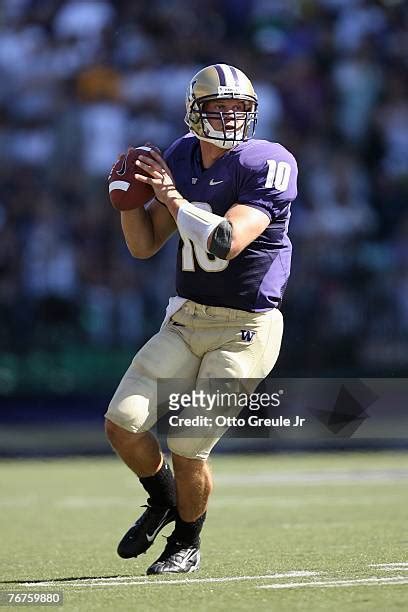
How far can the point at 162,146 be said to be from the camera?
45.8 ft

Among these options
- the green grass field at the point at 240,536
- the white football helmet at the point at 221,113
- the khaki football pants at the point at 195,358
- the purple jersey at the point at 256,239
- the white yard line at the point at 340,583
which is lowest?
the green grass field at the point at 240,536

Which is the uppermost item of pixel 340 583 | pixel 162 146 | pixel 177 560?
pixel 162 146

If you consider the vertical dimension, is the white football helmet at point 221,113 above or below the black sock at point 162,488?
above

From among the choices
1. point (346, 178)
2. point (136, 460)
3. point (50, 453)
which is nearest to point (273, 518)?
point (136, 460)

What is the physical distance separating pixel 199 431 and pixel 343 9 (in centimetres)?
1019

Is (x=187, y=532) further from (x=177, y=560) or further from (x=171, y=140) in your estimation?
(x=171, y=140)

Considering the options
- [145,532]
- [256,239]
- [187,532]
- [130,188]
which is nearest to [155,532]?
[145,532]

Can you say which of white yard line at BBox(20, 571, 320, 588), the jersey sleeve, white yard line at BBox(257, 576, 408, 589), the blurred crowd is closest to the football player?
the jersey sleeve

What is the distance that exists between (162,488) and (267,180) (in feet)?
4.73

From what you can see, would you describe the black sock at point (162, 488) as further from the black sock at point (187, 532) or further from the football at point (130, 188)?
the football at point (130, 188)

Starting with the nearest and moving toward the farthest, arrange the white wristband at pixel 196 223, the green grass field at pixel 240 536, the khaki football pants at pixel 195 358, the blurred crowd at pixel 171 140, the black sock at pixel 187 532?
the green grass field at pixel 240 536 → the white wristband at pixel 196 223 → the khaki football pants at pixel 195 358 → the black sock at pixel 187 532 → the blurred crowd at pixel 171 140

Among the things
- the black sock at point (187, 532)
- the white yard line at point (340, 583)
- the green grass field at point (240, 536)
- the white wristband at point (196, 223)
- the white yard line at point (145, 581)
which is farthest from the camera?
the black sock at point (187, 532)

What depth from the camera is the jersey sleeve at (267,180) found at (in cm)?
563

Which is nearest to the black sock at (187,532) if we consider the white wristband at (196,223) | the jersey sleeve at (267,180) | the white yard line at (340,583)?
the white yard line at (340,583)
